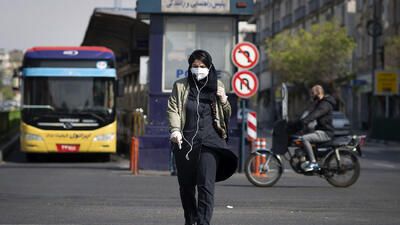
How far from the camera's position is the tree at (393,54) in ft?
132

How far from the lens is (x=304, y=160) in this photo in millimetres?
13336

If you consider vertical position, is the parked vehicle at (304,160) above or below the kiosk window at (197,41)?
below

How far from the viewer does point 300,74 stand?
53.8 m

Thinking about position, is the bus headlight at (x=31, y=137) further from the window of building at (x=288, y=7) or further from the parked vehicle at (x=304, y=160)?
the window of building at (x=288, y=7)

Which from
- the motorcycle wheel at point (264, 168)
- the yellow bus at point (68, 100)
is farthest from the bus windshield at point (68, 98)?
the motorcycle wheel at point (264, 168)

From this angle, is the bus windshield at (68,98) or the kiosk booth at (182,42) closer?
the kiosk booth at (182,42)

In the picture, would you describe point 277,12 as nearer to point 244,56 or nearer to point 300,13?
point 300,13

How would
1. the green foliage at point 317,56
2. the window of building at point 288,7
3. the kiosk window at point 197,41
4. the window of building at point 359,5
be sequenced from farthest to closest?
the window of building at point 288,7 → the window of building at point 359,5 → the green foliage at point 317,56 → the kiosk window at point 197,41

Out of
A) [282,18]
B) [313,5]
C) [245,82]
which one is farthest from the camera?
[282,18]

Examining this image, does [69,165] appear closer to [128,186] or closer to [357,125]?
[128,186]

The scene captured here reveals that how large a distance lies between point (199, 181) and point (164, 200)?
13.3ft

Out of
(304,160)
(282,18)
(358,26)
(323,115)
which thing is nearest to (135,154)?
(304,160)

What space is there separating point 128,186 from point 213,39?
535 cm

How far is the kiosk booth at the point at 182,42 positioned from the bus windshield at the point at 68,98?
284 centimetres
